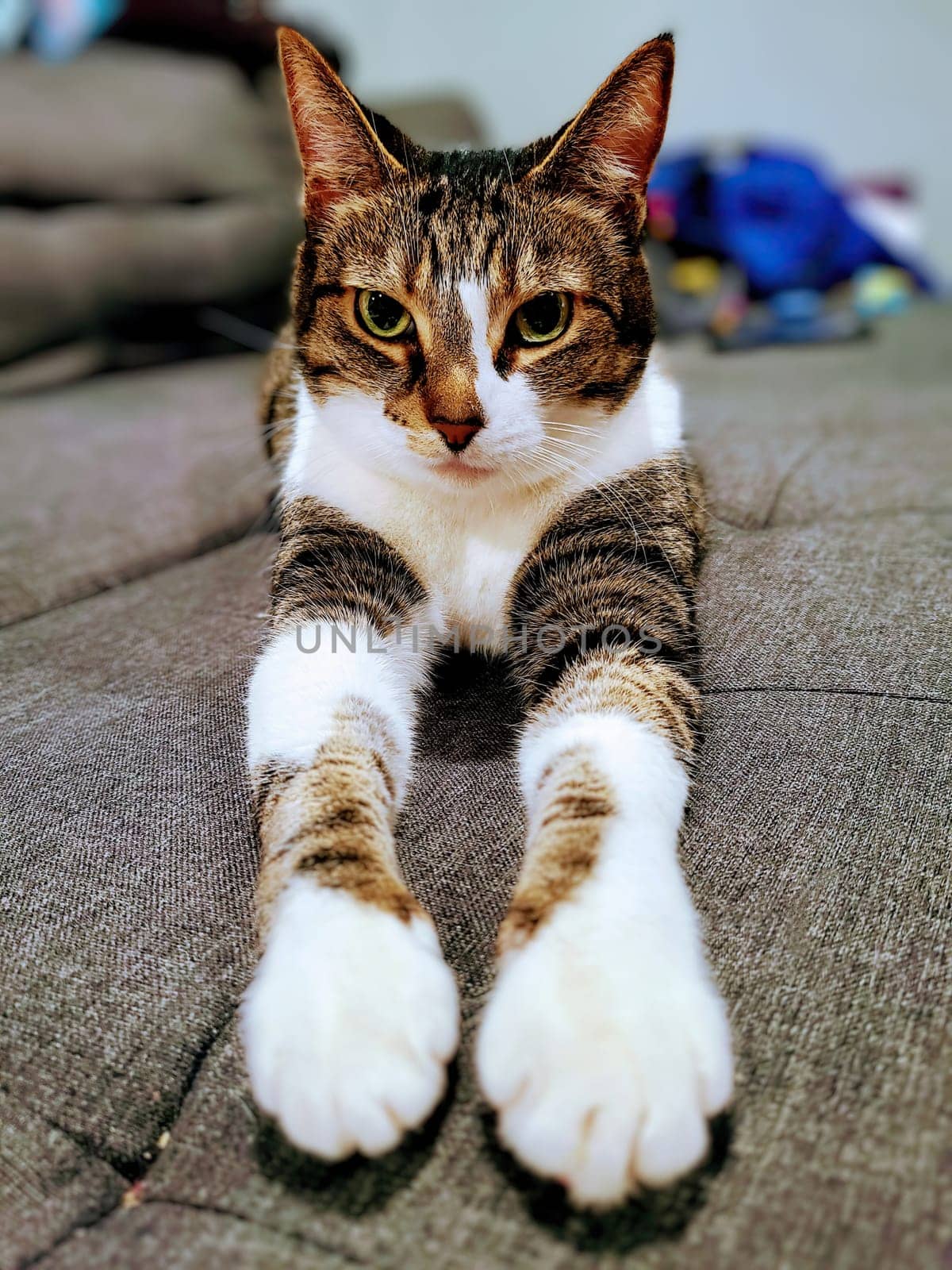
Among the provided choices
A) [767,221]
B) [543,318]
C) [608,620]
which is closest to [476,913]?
[608,620]

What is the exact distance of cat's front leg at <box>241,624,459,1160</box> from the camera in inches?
18.5

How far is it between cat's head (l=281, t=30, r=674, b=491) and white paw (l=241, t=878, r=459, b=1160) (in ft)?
1.50

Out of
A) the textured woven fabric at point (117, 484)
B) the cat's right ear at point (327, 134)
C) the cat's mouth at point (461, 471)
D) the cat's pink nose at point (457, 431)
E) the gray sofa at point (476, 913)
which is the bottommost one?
the textured woven fabric at point (117, 484)

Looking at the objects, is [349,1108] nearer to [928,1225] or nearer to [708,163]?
[928,1225]

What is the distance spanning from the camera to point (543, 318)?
33.3 inches

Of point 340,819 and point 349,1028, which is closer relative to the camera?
point 349,1028

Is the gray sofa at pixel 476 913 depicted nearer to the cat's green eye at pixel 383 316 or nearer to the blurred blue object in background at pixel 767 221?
the cat's green eye at pixel 383 316

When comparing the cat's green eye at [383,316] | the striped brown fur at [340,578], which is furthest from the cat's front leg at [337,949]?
the cat's green eye at [383,316]

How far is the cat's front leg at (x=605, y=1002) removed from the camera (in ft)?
1.46

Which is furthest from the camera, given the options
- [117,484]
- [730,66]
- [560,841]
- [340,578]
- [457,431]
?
[730,66]

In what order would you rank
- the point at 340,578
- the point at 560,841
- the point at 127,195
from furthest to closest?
the point at 127,195 < the point at 340,578 < the point at 560,841

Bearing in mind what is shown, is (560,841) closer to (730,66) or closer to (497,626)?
(497,626)

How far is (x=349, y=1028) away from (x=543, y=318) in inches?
26.0

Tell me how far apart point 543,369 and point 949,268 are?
139 inches
